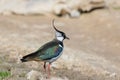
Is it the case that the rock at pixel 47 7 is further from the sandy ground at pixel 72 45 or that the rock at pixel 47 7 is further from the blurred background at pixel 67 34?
the sandy ground at pixel 72 45

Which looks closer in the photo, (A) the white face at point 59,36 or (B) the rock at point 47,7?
(A) the white face at point 59,36

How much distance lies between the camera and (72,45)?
16.6 meters

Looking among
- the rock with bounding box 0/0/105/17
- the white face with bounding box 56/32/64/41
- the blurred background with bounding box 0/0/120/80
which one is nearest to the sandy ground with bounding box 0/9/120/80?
the blurred background with bounding box 0/0/120/80

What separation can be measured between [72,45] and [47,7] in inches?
208

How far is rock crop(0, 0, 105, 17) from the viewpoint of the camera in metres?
21.4

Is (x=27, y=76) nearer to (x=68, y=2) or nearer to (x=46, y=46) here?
(x=46, y=46)

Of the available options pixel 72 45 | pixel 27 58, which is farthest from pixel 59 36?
pixel 72 45

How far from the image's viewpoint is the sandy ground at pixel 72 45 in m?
10.8

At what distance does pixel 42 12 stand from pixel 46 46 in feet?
40.6

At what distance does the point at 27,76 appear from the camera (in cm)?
920

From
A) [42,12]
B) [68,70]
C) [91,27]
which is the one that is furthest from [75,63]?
[42,12]

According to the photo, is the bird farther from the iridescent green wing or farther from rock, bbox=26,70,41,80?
rock, bbox=26,70,41,80

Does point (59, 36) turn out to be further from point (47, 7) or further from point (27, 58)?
point (47, 7)

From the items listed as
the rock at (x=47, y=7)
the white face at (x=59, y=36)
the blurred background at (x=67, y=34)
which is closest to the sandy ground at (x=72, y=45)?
the blurred background at (x=67, y=34)
